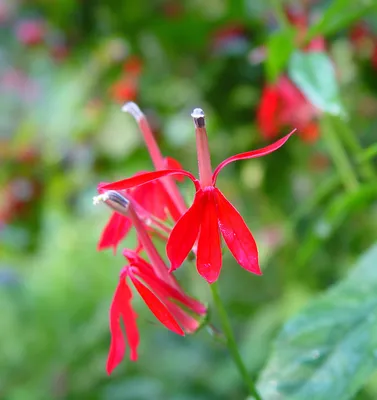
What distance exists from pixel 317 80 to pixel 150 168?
76cm

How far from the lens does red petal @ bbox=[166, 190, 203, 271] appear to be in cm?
33

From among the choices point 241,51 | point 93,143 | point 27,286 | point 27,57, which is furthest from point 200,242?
point 27,57

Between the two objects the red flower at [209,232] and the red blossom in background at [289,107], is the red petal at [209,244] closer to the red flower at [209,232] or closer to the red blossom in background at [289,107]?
the red flower at [209,232]

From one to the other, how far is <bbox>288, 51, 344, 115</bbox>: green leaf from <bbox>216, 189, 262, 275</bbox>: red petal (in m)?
0.24

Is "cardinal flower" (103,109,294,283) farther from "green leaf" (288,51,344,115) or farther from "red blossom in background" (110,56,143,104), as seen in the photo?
"red blossom in background" (110,56,143,104)

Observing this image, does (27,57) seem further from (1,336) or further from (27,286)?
(1,336)

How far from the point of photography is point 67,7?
142 cm

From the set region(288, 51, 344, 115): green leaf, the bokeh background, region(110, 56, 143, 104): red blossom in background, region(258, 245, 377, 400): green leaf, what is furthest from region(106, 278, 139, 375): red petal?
region(110, 56, 143, 104): red blossom in background

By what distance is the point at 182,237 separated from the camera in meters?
0.33

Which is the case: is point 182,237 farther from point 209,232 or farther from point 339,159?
point 339,159

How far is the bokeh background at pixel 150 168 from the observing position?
103cm

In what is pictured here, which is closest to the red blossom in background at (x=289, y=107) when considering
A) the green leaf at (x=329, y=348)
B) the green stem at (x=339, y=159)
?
the green stem at (x=339, y=159)

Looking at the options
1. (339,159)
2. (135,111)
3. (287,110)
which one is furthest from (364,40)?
(135,111)

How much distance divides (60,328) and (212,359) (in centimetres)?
29
